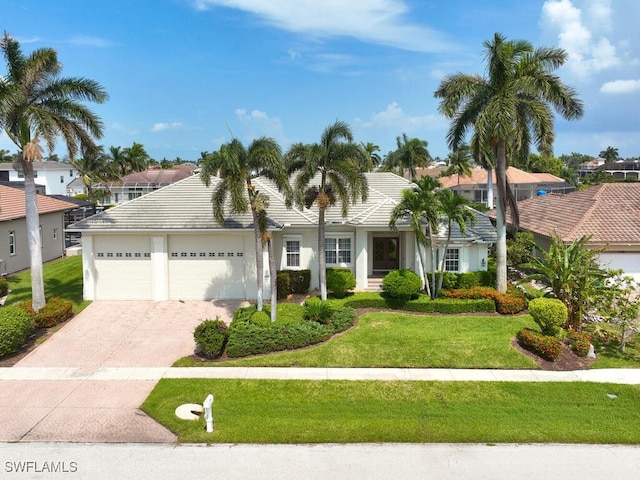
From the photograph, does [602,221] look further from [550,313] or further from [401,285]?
[401,285]

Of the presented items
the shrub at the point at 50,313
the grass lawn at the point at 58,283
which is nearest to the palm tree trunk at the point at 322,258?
the shrub at the point at 50,313

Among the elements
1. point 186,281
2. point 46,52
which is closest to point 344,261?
point 186,281

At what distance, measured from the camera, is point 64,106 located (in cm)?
1884

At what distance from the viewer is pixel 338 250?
75.6 feet

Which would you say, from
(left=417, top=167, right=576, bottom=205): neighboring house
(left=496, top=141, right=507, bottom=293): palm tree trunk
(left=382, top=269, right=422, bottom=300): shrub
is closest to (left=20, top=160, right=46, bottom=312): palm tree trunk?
(left=382, top=269, right=422, bottom=300): shrub

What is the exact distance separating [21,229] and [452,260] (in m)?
23.1

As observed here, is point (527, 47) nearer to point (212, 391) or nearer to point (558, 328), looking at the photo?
point (558, 328)

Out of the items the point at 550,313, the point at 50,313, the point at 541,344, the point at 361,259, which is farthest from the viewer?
the point at 361,259

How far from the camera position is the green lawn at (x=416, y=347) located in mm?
15273

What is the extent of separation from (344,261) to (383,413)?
38.0 feet

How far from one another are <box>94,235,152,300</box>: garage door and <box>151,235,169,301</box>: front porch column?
338mm

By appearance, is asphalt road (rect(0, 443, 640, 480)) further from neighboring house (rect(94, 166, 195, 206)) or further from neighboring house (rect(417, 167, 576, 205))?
neighboring house (rect(417, 167, 576, 205))

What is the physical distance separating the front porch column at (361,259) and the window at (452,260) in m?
3.82

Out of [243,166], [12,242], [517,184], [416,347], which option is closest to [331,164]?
[243,166]
